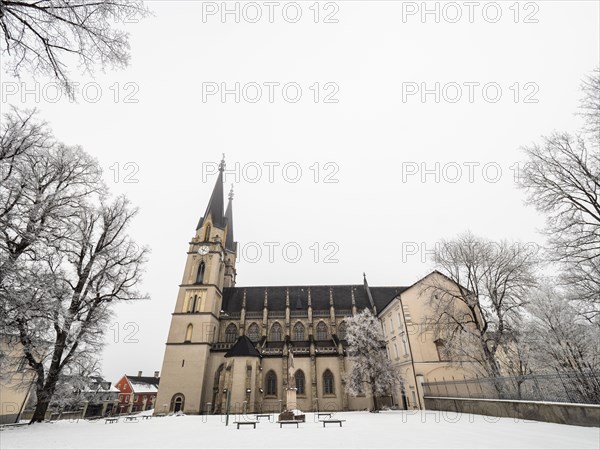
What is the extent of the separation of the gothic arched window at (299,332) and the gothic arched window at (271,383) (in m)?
6.10

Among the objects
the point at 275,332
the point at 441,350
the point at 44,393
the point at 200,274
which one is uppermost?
the point at 200,274

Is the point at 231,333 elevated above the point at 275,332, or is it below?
below

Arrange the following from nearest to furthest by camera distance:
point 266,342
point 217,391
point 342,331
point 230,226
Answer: point 217,391
point 266,342
point 342,331
point 230,226

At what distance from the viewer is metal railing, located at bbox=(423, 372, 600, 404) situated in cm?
1051

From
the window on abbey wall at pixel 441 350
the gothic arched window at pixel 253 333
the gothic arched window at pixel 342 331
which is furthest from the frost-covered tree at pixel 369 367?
the gothic arched window at pixel 253 333

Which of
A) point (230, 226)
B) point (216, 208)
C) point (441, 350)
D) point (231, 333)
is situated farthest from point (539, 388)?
point (230, 226)

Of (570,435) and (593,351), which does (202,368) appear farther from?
(593,351)

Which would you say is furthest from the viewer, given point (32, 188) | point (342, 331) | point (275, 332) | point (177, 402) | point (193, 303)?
point (275, 332)

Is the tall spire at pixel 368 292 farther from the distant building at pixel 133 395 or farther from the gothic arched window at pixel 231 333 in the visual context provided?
the distant building at pixel 133 395

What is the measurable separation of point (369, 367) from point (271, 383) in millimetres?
12463

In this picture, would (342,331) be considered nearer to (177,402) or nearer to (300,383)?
(300,383)

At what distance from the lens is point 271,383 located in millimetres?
31062

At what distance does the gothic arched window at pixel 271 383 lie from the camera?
30734 millimetres

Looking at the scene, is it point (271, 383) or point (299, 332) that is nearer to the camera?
point (271, 383)
